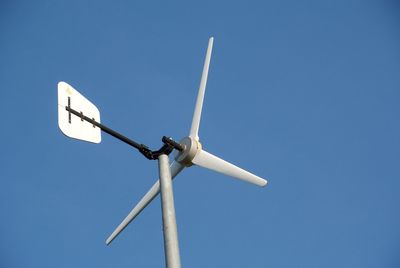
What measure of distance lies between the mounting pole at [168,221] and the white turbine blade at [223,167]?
2388mm

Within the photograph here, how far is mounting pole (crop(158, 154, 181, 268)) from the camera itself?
24.1ft

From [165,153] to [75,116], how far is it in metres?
1.88

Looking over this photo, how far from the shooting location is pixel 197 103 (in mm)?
12945

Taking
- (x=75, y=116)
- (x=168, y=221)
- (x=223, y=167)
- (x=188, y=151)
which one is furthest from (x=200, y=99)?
(x=168, y=221)

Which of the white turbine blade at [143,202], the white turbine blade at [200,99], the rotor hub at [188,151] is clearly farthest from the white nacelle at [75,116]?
the white turbine blade at [200,99]

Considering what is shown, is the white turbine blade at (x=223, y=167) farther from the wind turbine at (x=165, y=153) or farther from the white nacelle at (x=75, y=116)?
the white nacelle at (x=75, y=116)

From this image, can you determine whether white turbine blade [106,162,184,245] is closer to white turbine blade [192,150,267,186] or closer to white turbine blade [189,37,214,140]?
white turbine blade [192,150,267,186]

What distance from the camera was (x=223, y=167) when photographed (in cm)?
1227

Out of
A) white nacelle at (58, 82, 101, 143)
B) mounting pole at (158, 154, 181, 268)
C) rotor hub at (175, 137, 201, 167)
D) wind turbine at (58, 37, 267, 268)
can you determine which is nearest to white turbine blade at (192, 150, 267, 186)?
wind turbine at (58, 37, 267, 268)

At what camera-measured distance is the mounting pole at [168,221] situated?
736cm

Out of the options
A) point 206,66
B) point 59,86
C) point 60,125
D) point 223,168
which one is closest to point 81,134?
point 60,125

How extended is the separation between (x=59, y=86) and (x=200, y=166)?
3814mm

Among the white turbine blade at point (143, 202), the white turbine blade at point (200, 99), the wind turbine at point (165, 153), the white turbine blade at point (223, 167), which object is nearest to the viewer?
the wind turbine at point (165, 153)

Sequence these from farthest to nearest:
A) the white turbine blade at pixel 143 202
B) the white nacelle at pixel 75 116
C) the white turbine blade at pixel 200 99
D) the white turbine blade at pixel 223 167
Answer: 1. the white turbine blade at pixel 200 99
2. the white turbine blade at pixel 143 202
3. the white turbine blade at pixel 223 167
4. the white nacelle at pixel 75 116
